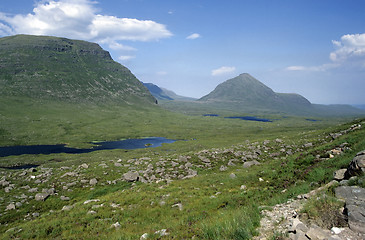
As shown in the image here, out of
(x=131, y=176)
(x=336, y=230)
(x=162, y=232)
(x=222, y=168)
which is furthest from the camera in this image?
(x=222, y=168)

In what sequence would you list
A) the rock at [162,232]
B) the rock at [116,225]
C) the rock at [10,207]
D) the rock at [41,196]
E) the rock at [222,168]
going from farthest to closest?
1. the rock at [222,168]
2. the rock at [41,196]
3. the rock at [10,207]
4. the rock at [116,225]
5. the rock at [162,232]

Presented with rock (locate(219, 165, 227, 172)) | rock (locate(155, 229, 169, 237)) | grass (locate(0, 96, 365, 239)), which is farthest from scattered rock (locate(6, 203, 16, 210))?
rock (locate(219, 165, 227, 172))

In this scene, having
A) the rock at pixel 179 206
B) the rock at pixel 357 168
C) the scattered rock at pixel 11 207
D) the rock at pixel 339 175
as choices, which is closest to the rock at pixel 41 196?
the scattered rock at pixel 11 207

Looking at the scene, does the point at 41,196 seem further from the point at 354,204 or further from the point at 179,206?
the point at 354,204

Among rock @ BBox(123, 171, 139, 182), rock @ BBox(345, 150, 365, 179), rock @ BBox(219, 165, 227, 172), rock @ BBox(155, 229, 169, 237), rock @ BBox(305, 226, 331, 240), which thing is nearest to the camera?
rock @ BBox(305, 226, 331, 240)

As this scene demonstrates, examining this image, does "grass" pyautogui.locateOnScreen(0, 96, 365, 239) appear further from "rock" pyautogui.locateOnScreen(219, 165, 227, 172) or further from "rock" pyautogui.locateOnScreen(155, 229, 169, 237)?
"rock" pyautogui.locateOnScreen(219, 165, 227, 172)

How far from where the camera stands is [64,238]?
14688 mm

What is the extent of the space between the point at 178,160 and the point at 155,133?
117 meters

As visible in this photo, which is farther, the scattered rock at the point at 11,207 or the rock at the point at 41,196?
the rock at the point at 41,196

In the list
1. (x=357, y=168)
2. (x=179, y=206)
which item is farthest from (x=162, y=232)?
(x=357, y=168)

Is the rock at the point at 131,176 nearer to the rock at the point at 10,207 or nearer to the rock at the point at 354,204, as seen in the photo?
the rock at the point at 10,207

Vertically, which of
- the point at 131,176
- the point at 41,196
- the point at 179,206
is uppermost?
the point at 179,206

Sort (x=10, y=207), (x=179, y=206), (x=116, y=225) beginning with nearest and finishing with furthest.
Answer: (x=116, y=225), (x=179, y=206), (x=10, y=207)

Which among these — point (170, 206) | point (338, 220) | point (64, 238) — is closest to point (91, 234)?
point (64, 238)
